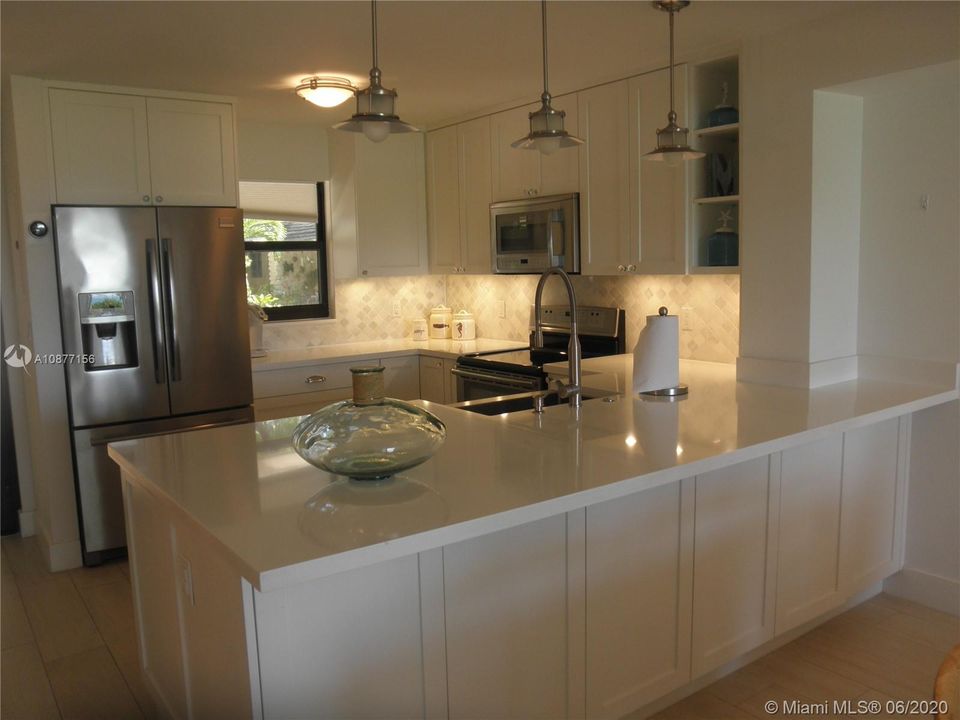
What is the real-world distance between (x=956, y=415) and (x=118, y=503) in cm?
383

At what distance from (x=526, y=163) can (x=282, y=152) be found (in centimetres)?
160

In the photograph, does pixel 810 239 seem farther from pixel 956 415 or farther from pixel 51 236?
pixel 51 236

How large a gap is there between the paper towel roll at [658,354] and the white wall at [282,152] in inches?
112

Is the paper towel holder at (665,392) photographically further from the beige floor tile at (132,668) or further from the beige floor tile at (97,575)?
the beige floor tile at (97,575)

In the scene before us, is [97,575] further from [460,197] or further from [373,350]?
[460,197]

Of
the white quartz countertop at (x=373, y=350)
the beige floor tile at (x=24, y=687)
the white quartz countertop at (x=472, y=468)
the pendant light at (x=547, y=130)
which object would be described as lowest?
the beige floor tile at (x=24, y=687)

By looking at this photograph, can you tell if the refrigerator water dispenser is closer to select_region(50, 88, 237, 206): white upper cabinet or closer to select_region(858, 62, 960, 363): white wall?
select_region(50, 88, 237, 206): white upper cabinet

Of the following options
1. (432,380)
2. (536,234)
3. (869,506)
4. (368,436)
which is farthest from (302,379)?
(869,506)

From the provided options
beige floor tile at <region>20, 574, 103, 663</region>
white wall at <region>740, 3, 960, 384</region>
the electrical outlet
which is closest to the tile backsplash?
white wall at <region>740, 3, 960, 384</region>

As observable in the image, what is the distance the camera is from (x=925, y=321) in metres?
3.15

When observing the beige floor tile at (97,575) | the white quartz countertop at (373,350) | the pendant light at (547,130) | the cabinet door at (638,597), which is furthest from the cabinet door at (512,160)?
the beige floor tile at (97,575)

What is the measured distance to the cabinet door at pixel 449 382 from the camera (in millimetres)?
4680

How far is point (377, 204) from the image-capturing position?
198 inches

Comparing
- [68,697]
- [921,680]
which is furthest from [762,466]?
[68,697]
